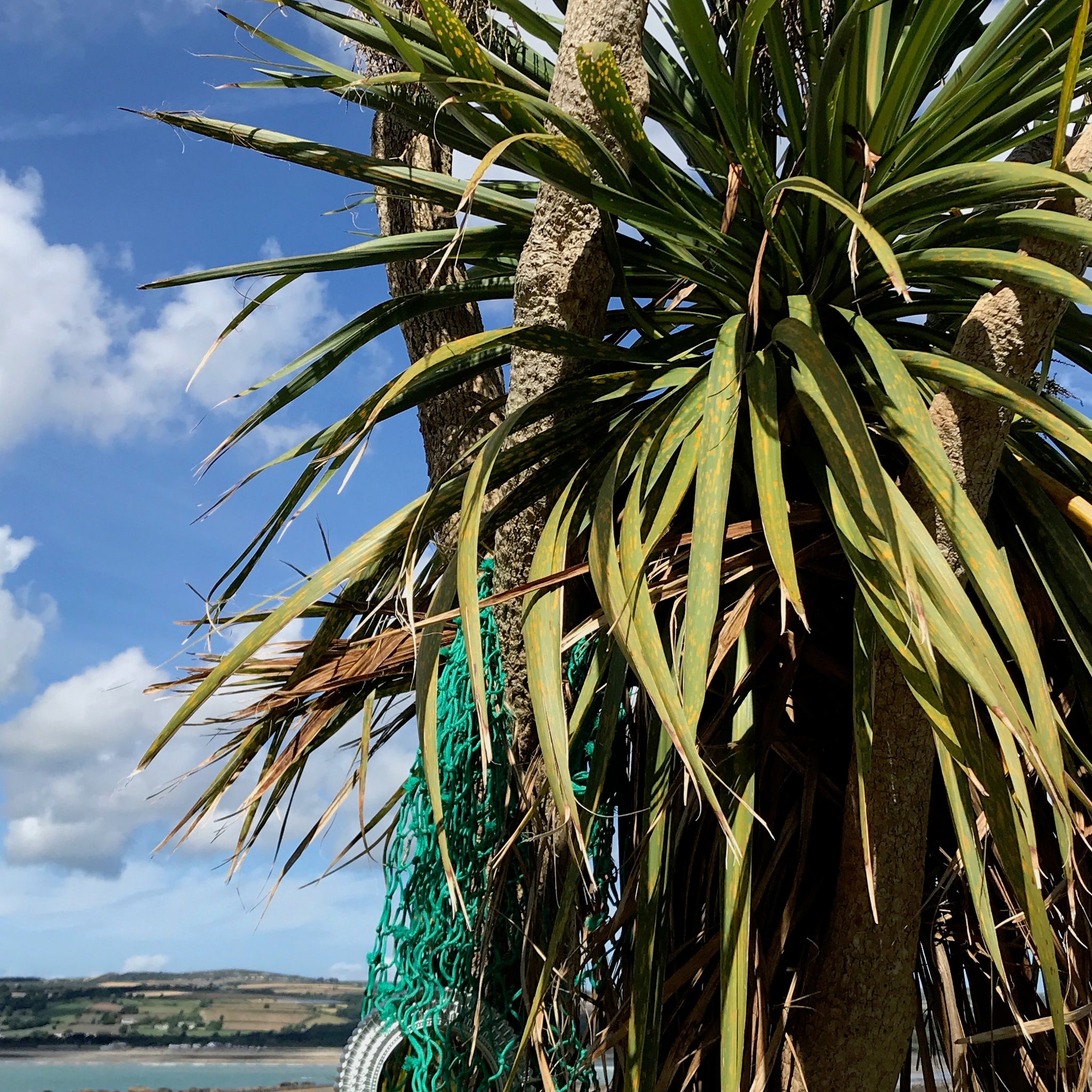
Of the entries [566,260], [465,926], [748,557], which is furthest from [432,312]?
[465,926]

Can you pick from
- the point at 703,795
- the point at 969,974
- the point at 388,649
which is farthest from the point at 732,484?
the point at 969,974

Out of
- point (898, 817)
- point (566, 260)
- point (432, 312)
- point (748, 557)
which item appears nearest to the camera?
point (898, 817)

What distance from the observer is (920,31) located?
1594 millimetres

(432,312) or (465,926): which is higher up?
(432,312)

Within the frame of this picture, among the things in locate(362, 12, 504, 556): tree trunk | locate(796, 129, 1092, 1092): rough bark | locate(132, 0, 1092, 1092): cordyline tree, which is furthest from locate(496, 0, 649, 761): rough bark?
locate(796, 129, 1092, 1092): rough bark

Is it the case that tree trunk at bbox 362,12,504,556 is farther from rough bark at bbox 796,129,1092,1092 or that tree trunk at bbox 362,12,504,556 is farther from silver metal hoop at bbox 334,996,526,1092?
rough bark at bbox 796,129,1092,1092

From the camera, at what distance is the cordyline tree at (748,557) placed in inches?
48.6

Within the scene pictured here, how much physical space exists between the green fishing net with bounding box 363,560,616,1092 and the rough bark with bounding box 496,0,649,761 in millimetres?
103

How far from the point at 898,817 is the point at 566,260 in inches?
35.6

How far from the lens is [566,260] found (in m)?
1.65

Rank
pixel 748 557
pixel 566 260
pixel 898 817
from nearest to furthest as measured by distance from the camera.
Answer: pixel 898 817, pixel 748 557, pixel 566 260

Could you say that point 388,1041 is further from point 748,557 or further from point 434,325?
point 434,325

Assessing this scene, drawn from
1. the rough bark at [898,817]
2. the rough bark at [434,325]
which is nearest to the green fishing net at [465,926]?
the rough bark at [898,817]

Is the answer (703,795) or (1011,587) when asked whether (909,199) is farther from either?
(703,795)
